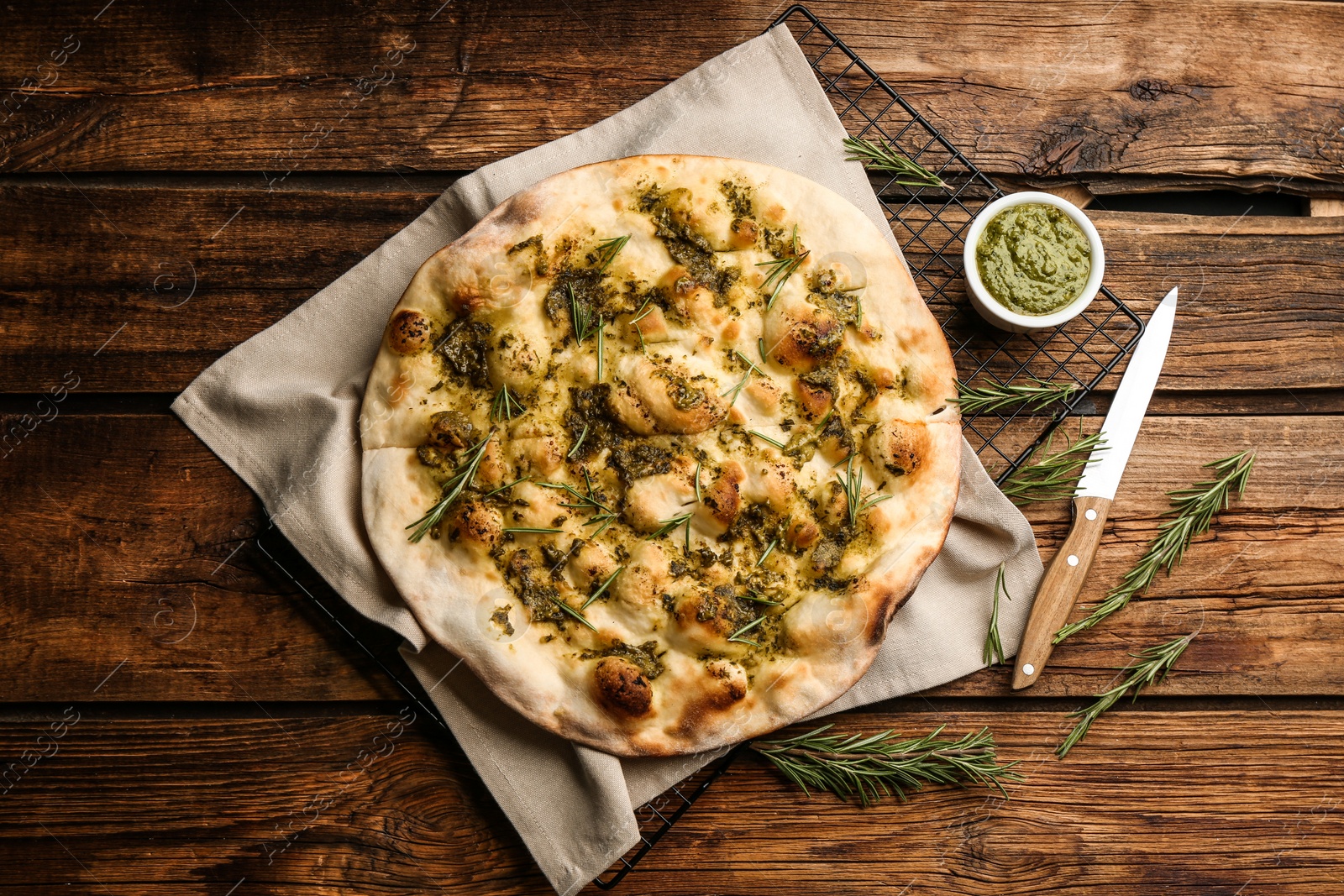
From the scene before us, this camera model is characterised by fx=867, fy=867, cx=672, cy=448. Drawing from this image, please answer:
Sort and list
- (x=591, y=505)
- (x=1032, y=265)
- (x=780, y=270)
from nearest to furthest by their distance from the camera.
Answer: (x=591, y=505), (x=780, y=270), (x=1032, y=265)

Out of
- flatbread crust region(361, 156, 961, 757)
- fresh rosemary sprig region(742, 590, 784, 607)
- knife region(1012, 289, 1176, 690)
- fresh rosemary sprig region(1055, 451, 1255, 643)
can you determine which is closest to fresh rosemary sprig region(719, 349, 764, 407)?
flatbread crust region(361, 156, 961, 757)

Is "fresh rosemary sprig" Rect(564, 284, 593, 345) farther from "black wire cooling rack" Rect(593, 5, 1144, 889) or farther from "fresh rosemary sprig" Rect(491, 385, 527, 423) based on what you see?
"black wire cooling rack" Rect(593, 5, 1144, 889)

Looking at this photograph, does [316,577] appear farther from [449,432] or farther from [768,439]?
[768,439]

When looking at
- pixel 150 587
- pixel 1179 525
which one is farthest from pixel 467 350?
pixel 1179 525

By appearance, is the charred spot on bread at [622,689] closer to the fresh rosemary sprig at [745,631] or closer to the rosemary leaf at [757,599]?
the fresh rosemary sprig at [745,631]

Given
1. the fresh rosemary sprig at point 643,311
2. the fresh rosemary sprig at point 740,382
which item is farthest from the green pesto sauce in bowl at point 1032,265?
the fresh rosemary sprig at point 643,311

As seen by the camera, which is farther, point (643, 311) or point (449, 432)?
point (643, 311)

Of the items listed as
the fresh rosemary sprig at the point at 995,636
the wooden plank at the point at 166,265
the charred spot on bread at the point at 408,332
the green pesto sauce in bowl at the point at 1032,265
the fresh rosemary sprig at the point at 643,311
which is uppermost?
the wooden plank at the point at 166,265
